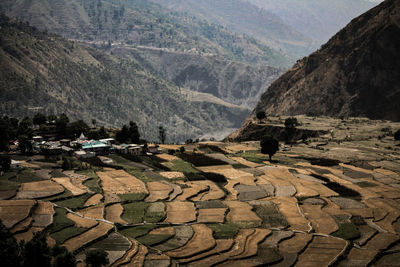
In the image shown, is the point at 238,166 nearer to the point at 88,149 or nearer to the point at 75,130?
the point at 88,149

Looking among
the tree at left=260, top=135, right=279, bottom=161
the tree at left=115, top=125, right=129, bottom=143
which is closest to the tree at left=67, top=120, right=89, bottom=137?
the tree at left=115, top=125, right=129, bottom=143

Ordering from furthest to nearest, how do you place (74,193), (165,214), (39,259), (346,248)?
(74,193)
(165,214)
(346,248)
(39,259)

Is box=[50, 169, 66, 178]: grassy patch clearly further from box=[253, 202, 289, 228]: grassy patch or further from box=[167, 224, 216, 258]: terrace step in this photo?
box=[253, 202, 289, 228]: grassy patch

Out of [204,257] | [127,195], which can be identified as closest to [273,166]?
[127,195]

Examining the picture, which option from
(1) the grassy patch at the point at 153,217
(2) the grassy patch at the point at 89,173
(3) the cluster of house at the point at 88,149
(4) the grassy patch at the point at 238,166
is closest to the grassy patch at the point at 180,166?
(4) the grassy patch at the point at 238,166

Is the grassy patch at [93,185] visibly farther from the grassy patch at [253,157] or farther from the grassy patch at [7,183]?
the grassy patch at [253,157]

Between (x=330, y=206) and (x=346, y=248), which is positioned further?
(x=330, y=206)

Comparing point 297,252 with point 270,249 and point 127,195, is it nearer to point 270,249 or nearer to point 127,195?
point 270,249
